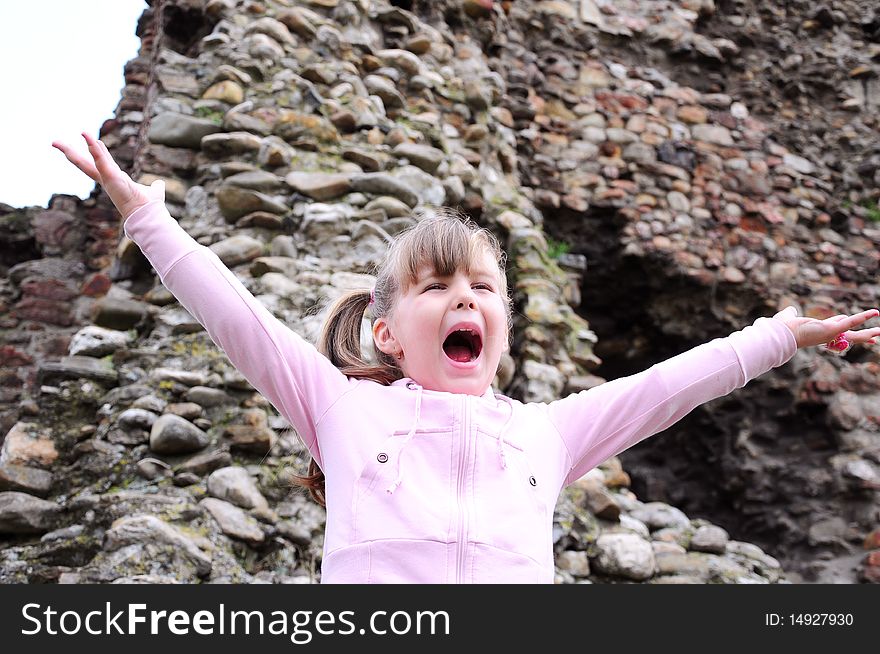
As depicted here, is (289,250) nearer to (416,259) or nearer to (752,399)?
(416,259)

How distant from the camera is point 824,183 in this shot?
639 cm

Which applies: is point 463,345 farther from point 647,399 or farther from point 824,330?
point 824,330

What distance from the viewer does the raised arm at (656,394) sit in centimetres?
164

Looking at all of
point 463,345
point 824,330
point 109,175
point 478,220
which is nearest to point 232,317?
point 109,175

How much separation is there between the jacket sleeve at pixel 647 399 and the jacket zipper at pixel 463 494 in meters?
0.20

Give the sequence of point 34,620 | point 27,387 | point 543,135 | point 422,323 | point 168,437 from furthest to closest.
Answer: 1. point 543,135
2. point 27,387
3. point 168,437
4. point 422,323
5. point 34,620

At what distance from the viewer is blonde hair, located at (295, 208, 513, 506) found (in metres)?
1.66

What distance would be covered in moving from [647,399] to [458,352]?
0.34m

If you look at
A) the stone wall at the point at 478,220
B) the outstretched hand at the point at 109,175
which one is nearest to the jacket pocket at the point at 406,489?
the outstretched hand at the point at 109,175

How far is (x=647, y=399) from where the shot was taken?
1639 mm

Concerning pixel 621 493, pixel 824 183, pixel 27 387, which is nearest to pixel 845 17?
pixel 824 183

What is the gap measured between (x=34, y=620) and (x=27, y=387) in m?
3.37

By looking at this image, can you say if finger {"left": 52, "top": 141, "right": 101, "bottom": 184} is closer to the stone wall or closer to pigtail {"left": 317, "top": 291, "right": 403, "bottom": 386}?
pigtail {"left": 317, "top": 291, "right": 403, "bottom": 386}

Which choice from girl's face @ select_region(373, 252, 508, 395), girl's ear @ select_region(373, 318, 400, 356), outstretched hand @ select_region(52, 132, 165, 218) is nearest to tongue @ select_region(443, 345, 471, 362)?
girl's face @ select_region(373, 252, 508, 395)
